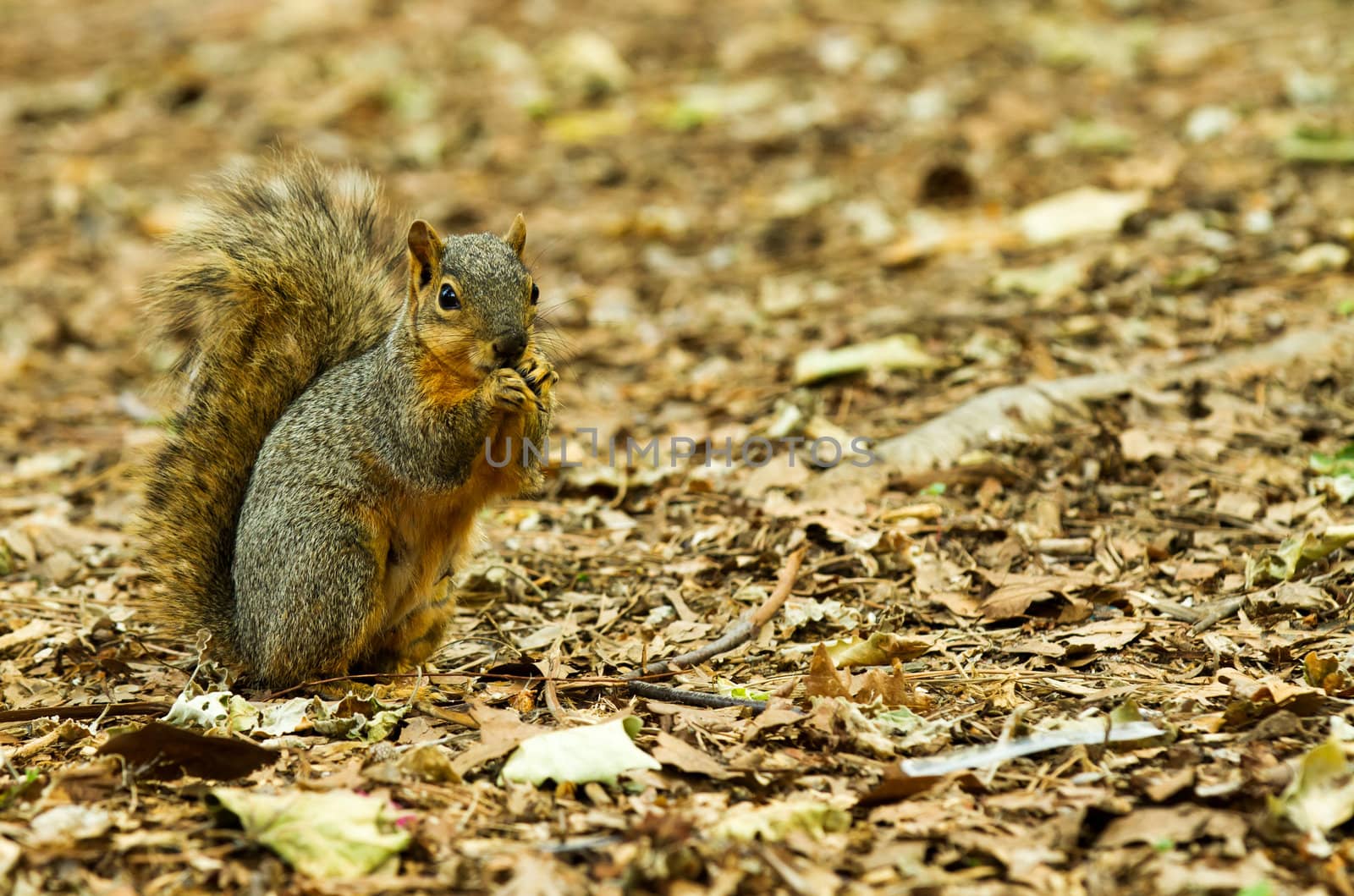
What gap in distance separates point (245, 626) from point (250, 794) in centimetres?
106

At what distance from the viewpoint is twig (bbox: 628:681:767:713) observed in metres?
3.21

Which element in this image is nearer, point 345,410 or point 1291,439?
point 345,410

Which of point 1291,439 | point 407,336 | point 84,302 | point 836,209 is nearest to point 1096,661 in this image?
point 1291,439

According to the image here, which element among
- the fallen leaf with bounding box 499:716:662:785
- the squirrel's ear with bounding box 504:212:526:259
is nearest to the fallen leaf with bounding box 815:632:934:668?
the fallen leaf with bounding box 499:716:662:785

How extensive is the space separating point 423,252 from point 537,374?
504 mm

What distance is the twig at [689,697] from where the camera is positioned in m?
3.21

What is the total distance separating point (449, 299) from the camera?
3.64 metres

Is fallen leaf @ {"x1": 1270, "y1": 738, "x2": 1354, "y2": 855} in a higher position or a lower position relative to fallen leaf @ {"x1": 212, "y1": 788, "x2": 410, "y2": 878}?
lower

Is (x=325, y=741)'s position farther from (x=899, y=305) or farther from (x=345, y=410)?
(x=899, y=305)

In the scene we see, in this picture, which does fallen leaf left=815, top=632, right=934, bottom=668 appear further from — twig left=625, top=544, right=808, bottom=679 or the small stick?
the small stick

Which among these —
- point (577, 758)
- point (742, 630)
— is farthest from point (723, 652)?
point (577, 758)

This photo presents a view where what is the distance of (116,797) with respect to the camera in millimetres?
2855

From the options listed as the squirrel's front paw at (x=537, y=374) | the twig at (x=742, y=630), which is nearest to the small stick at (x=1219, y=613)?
the twig at (x=742, y=630)

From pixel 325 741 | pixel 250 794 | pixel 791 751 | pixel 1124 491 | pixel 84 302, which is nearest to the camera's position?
pixel 250 794
